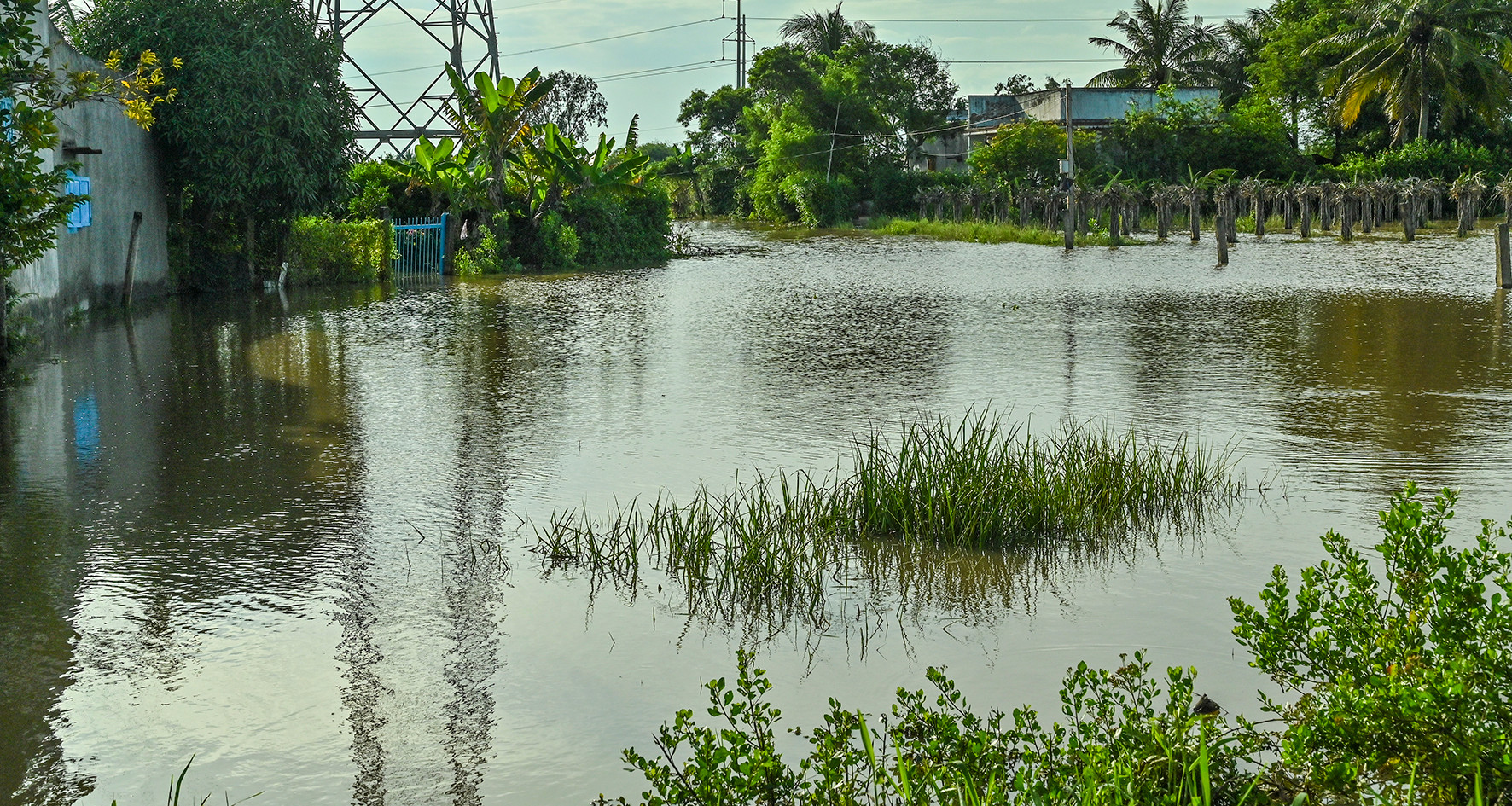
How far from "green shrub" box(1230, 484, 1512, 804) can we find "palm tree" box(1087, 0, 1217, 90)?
211 feet

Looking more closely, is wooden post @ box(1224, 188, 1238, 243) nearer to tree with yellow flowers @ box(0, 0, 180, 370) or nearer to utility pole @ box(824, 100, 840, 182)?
utility pole @ box(824, 100, 840, 182)

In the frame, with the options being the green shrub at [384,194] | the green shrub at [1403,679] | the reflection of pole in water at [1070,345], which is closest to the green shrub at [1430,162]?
the reflection of pole in water at [1070,345]

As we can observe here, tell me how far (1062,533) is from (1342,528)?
1470mm

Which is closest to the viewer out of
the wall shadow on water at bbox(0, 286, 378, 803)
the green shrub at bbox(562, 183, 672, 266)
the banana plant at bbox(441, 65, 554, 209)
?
the wall shadow on water at bbox(0, 286, 378, 803)

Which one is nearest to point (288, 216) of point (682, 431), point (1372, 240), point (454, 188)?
point (454, 188)

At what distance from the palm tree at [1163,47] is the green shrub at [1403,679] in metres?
64.2

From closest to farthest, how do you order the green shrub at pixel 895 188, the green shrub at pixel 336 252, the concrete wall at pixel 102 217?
1. the concrete wall at pixel 102 217
2. the green shrub at pixel 336 252
3. the green shrub at pixel 895 188

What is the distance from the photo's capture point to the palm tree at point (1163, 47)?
63750 mm

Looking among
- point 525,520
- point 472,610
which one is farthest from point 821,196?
point 472,610

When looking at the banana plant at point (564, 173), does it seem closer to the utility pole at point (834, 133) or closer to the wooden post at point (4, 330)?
the wooden post at point (4, 330)

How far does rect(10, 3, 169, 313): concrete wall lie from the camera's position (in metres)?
15.7

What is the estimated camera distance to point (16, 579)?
6.35 metres

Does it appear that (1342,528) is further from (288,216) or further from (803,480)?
(288,216)

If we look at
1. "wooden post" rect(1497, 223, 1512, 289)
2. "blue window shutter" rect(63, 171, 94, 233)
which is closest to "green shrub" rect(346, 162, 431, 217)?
"blue window shutter" rect(63, 171, 94, 233)
